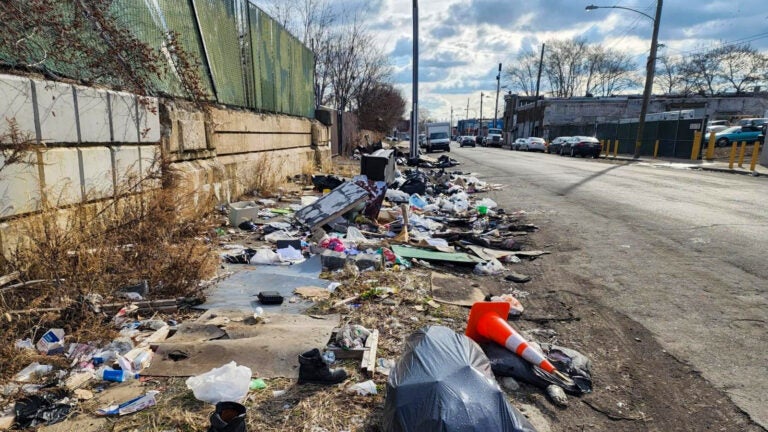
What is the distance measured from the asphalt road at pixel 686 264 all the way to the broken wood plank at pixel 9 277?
4.40 m

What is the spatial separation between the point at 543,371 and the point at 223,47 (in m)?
7.20

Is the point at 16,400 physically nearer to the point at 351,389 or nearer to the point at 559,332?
the point at 351,389

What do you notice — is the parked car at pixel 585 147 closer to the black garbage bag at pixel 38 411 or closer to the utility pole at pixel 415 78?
the utility pole at pixel 415 78

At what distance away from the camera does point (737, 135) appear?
26562mm

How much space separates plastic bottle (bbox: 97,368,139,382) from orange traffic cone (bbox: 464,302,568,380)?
2.05 metres

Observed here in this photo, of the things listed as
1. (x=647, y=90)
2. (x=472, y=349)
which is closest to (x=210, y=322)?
(x=472, y=349)

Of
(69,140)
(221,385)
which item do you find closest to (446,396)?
(221,385)

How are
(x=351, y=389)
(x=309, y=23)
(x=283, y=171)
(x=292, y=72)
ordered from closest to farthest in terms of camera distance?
(x=351, y=389)
(x=283, y=171)
(x=292, y=72)
(x=309, y=23)

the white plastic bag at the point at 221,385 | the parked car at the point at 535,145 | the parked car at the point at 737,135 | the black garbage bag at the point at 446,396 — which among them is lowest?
the white plastic bag at the point at 221,385

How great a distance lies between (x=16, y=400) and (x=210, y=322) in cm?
119

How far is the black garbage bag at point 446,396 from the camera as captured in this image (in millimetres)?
1686

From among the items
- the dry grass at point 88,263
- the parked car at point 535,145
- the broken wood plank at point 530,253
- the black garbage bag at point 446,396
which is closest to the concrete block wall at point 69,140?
the dry grass at point 88,263

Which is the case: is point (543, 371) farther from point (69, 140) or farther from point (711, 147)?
point (711, 147)

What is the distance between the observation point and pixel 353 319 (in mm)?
3354
